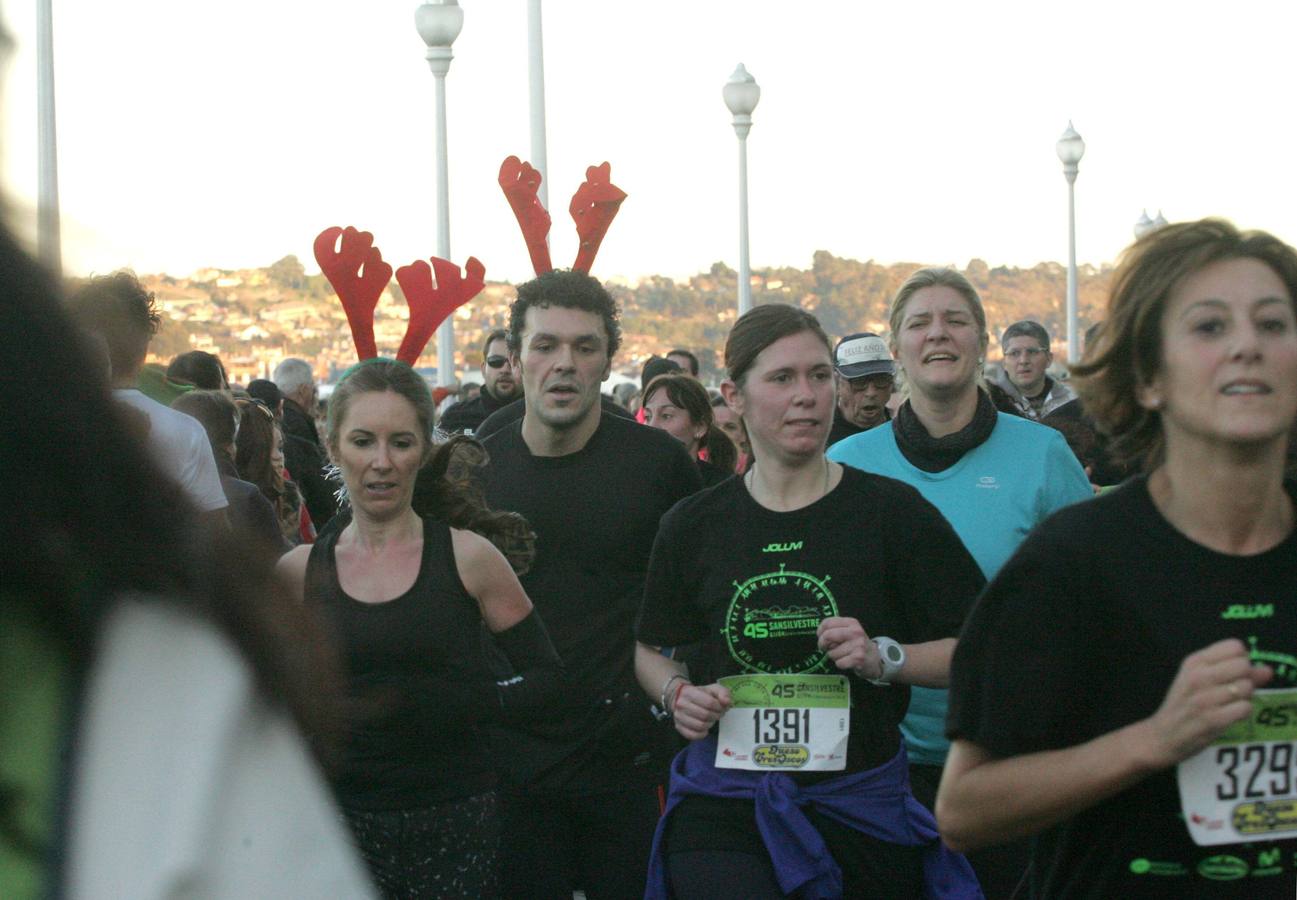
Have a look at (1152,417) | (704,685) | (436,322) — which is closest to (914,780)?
(704,685)

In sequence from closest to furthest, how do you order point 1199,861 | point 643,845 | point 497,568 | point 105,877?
point 105,877
point 1199,861
point 497,568
point 643,845

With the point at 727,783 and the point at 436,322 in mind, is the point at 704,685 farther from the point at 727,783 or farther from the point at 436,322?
the point at 436,322

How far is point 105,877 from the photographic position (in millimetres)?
861

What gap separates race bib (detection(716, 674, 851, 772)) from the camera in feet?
13.0

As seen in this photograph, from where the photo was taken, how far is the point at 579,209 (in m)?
7.84

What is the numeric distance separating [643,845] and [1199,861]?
2.76m

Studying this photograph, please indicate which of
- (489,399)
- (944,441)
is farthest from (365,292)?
(489,399)

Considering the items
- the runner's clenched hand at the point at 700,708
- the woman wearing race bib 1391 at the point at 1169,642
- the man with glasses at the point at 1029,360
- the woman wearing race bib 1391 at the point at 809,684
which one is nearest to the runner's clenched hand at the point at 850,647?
the woman wearing race bib 1391 at the point at 809,684

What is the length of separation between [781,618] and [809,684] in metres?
0.18

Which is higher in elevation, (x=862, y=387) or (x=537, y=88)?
(x=537, y=88)

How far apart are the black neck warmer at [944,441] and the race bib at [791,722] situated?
1130mm

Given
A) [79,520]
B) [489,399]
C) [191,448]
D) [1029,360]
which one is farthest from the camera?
[1029,360]

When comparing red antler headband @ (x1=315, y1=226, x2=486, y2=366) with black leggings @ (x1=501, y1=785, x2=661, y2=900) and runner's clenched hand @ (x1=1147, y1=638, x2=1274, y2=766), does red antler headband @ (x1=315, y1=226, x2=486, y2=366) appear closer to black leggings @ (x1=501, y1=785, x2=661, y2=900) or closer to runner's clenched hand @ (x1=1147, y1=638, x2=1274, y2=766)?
black leggings @ (x1=501, y1=785, x2=661, y2=900)

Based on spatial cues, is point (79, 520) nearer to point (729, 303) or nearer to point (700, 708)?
point (700, 708)
